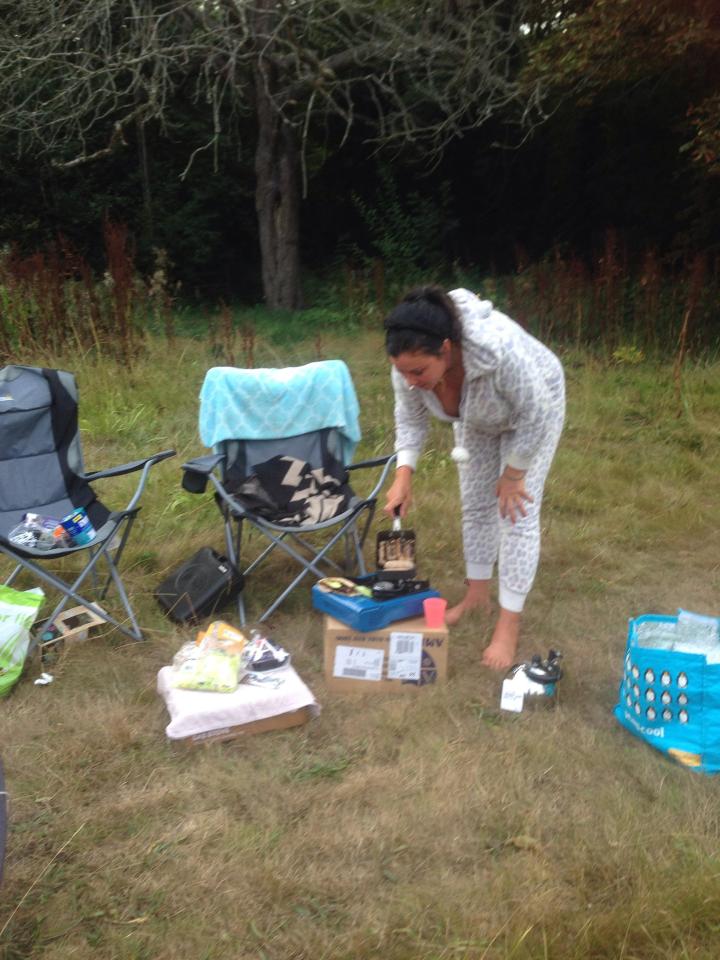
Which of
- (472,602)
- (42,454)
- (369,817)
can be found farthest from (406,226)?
(369,817)

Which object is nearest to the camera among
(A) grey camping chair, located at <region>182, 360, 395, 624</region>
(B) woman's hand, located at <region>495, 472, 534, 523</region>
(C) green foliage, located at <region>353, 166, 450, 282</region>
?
(B) woman's hand, located at <region>495, 472, 534, 523</region>

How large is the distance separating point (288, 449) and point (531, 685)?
1413 mm

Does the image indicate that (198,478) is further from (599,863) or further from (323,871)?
(599,863)

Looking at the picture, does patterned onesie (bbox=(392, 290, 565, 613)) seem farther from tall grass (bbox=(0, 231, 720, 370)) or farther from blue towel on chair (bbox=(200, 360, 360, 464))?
tall grass (bbox=(0, 231, 720, 370))

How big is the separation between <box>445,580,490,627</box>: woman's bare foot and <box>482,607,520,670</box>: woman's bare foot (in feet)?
0.81

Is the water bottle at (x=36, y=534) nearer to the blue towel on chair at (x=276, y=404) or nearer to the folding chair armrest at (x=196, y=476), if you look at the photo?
the folding chair armrest at (x=196, y=476)

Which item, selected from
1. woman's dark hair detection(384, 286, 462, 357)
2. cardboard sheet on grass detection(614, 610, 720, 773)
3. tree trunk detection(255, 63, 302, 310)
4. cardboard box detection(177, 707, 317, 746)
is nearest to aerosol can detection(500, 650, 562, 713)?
cardboard sheet on grass detection(614, 610, 720, 773)

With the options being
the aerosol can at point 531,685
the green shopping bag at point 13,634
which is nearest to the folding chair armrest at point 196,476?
the green shopping bag at point 13,634

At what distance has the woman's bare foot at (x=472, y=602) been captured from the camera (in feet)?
9.62

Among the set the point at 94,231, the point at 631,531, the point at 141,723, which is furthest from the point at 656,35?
the point at 94,231

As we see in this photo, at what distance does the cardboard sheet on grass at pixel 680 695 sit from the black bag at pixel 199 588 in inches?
53.1

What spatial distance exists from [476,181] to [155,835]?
10.5m

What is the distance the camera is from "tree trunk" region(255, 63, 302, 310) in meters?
9.31

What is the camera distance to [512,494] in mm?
2434
